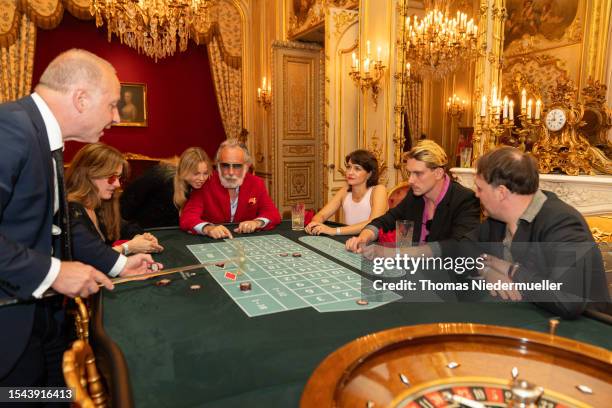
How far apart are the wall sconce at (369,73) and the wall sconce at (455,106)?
936 mm

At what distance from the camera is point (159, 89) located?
7633mm

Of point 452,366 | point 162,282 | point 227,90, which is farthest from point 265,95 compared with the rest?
point 452,366

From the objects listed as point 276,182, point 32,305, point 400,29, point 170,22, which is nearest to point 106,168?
point 32,305

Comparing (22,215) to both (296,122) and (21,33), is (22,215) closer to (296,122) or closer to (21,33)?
(296,122)

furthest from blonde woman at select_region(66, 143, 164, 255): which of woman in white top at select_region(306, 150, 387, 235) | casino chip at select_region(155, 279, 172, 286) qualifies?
woman in white top at select_region(306, 150, 387, 235)

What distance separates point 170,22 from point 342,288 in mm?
3756

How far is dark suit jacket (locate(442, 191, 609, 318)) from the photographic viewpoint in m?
1.41

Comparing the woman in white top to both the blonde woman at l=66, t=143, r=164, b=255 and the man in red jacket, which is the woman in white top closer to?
the man in red jacket

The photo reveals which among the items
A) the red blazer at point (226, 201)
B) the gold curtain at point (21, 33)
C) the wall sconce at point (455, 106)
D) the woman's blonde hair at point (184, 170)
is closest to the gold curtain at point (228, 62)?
the gold curtain at point (21, 33)

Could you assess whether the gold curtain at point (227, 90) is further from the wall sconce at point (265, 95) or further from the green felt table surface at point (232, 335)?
the green felt table surface at point (232, 335)

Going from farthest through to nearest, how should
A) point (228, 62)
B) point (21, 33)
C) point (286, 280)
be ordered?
point (228, 62)
point (21, 33)
point (286, 280)

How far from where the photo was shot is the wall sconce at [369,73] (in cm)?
495

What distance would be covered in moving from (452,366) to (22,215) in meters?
1.30

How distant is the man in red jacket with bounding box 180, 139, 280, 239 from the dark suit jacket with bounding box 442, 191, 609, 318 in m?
1.82
